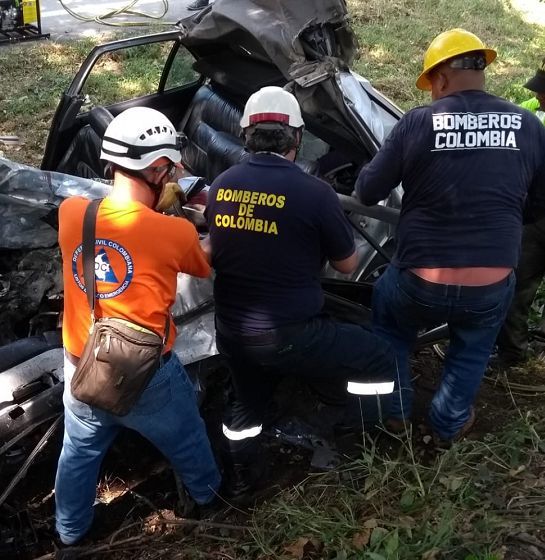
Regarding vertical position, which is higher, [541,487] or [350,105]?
[350,105]

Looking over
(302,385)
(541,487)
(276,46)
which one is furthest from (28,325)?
(541,487)

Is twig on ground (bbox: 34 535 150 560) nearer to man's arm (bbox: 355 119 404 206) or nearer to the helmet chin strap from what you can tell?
the helmet chin strap

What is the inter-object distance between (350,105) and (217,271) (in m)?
1.27

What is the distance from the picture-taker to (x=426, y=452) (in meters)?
3.18

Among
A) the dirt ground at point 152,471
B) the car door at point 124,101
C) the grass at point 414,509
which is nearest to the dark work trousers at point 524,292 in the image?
the dirt ground at point 152,471

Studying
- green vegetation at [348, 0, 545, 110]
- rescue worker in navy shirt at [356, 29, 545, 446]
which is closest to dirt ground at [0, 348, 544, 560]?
rescue worker in navy shirt at [356, 29, 545, 446]

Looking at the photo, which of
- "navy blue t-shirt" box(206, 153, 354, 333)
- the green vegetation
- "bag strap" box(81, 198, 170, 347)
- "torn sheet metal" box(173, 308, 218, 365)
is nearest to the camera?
"bag strap" box(81, 198, 170, 347)

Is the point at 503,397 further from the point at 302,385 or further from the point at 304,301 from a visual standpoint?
the point at 304,301

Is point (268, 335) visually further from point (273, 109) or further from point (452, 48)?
point (452, 48)

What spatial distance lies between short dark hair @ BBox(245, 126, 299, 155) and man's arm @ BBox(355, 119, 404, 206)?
373 millimetres

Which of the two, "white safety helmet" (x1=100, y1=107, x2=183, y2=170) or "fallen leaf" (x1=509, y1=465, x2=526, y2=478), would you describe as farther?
"fallen leaf" (x1=509, y1=465, x2=526, y2=478)

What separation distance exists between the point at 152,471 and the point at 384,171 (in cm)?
168

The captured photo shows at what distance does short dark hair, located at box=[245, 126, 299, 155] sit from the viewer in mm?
2430

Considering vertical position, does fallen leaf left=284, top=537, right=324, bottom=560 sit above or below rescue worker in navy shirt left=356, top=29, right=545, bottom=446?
below
